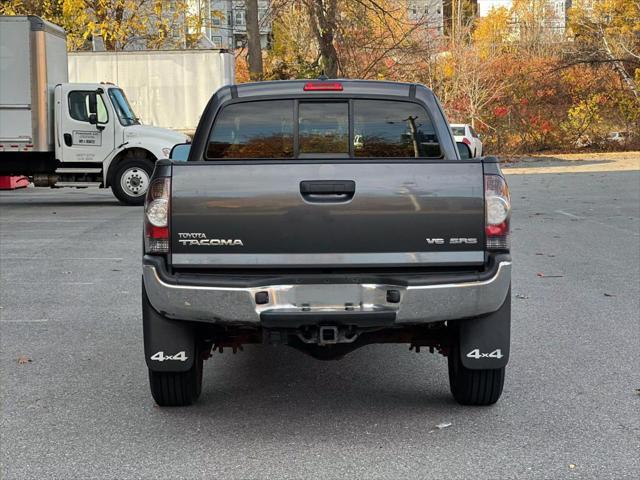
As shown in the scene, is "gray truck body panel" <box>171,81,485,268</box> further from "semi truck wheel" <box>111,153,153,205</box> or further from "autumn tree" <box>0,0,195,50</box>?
"autumn tree" <box>0,0,195,50</box>

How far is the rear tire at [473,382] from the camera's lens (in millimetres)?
5492

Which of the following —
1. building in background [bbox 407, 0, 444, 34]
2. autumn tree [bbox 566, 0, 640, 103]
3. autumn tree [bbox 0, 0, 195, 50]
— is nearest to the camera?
autumn tree [bbox 0, 0, 195, 50]

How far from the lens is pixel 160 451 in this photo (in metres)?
4.94

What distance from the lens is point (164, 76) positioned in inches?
1069

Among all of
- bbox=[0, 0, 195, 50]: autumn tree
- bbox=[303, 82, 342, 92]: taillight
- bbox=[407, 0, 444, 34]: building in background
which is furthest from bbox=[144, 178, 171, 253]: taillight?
bbox=[0, 0, 195, 50]: autumn tree

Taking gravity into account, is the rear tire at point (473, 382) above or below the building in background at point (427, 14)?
below

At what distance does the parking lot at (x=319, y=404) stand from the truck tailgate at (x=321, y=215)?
946 mm

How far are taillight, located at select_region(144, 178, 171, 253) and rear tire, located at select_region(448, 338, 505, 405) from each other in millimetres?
1704

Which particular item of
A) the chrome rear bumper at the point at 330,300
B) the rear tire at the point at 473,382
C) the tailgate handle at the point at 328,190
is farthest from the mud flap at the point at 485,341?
the tailgate handle at the point at 328,190

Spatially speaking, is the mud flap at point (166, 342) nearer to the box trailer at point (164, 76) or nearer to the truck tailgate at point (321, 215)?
the truck tailgate at point (321, 215)

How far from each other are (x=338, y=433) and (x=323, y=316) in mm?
694

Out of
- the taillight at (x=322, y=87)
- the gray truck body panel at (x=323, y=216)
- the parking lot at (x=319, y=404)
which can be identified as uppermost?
the taillight at (x=322, y=87)

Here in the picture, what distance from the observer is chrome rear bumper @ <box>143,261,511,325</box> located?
4.94 metres

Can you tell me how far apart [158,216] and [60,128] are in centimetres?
1566
